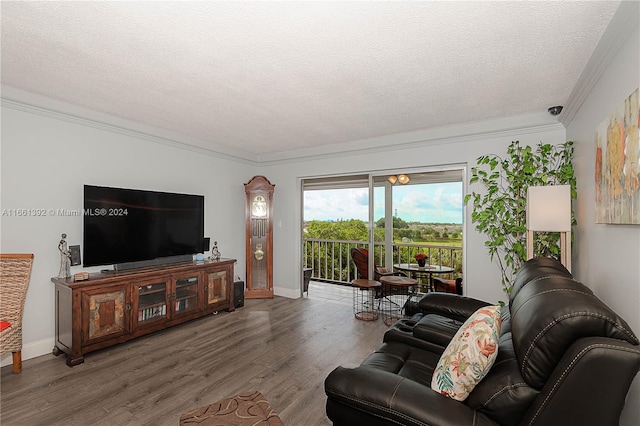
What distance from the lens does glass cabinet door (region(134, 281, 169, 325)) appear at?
3.38m

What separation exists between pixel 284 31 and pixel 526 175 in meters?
2.83

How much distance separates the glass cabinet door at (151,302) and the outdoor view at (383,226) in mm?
3854

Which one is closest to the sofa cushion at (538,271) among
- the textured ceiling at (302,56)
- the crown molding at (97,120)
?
the textured ceiling at (302,56)

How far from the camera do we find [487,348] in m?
1.35

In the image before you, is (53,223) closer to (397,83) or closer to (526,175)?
(397,83)

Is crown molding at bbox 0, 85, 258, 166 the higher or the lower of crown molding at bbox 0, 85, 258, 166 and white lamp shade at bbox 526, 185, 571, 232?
the higher

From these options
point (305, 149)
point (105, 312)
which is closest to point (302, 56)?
point (305, 149)

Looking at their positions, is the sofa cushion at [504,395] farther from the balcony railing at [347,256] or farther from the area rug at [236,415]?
the balcony railing at [347,256]

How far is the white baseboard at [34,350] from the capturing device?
2793 mm

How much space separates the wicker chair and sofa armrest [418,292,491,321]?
3.53 meters

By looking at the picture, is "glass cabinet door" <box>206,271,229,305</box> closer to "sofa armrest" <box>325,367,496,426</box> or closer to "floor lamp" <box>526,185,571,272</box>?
"sofa armrest" <box>325,367,496,426</box>

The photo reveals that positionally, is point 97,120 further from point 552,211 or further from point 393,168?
point 552,211

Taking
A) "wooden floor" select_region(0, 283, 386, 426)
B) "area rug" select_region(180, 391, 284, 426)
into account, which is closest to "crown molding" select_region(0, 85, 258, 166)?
"wooden floor" select_region(0, 283, 386, 426)

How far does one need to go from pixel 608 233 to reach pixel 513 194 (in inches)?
60.2
